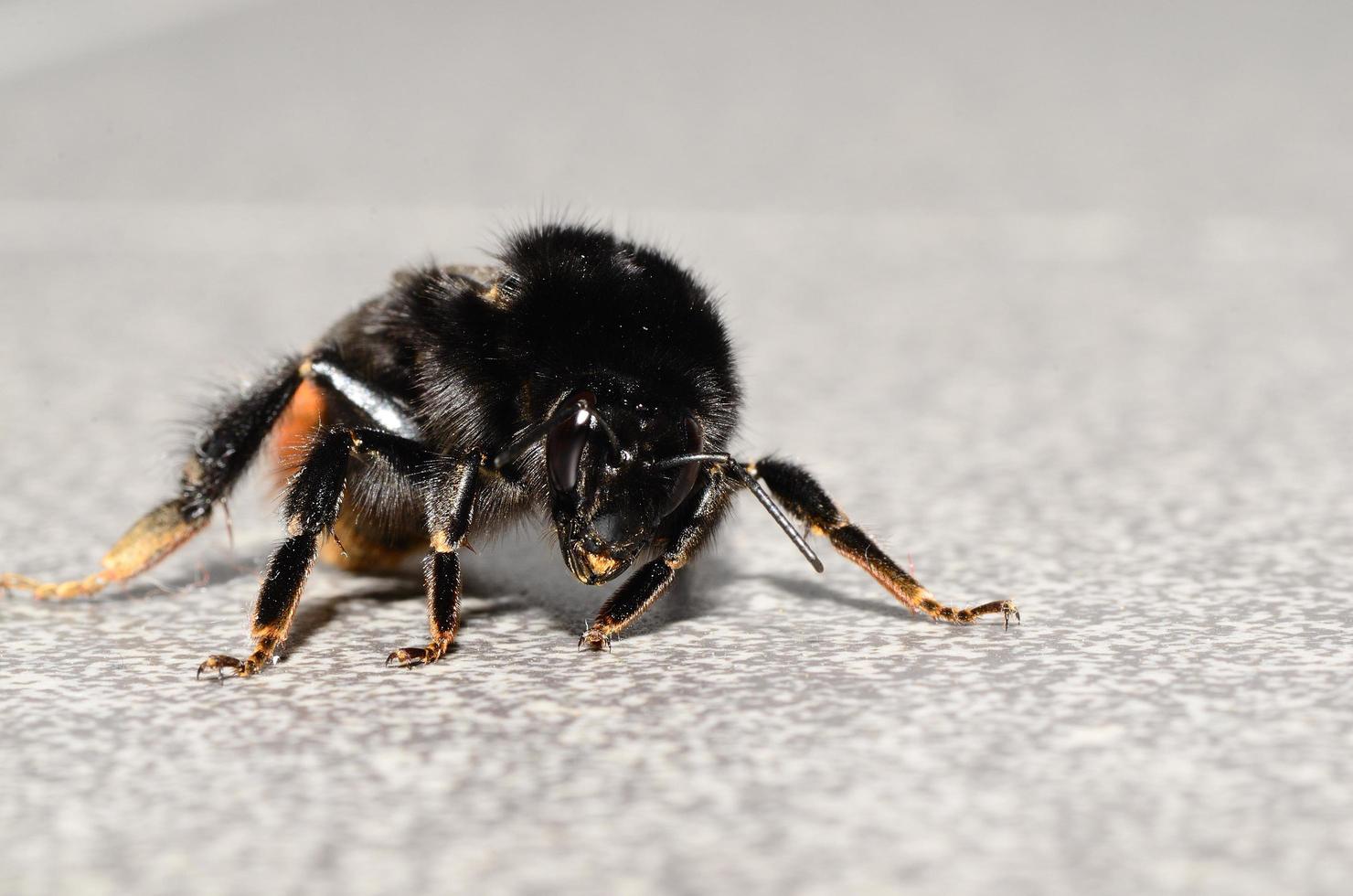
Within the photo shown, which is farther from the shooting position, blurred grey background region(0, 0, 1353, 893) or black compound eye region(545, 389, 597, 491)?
black compound eye region(545, 389, 597, 491)

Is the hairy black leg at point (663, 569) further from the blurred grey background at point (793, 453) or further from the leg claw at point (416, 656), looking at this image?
the leg claw at point (416, 656)

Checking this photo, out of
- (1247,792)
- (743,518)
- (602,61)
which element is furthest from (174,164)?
(1247,792)

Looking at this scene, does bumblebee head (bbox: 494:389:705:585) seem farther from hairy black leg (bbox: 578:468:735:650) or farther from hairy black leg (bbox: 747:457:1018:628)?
hairy black leg (bbox: 747:457:1018:628)

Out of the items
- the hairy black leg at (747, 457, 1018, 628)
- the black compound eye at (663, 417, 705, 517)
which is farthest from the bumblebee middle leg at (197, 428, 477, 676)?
the hairy black leg at (747, 457, 1018, 628)

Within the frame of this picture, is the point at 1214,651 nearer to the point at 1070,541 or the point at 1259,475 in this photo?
the point at 1070,541

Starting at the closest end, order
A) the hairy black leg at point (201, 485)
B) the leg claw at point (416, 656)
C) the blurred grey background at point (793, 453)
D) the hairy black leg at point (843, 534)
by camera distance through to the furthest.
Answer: the blurred grey background at point (793, 453) → the leg claw at point (416, 656) → the hairy black leg at point (843, 534) → the hairy black leg at point (201, 485)

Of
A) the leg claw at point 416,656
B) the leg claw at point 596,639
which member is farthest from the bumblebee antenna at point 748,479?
the leg claw at point 416,656

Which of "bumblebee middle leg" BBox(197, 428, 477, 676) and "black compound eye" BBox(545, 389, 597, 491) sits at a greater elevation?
"black compound eye" BBox(545, 389, 597, 491)

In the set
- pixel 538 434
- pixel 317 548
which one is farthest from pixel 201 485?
pixel 538 434
